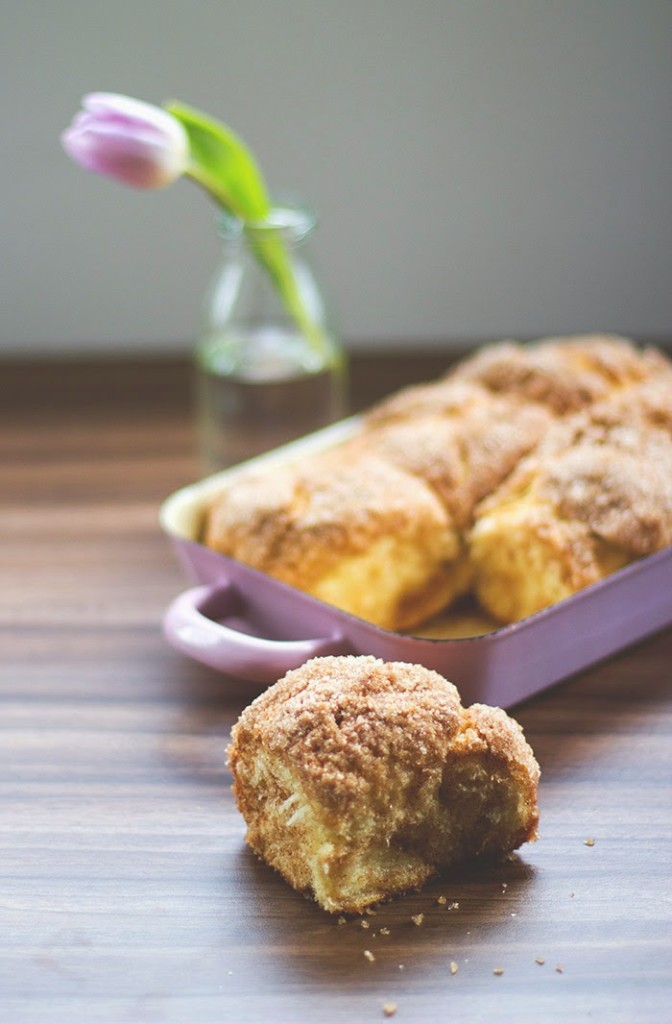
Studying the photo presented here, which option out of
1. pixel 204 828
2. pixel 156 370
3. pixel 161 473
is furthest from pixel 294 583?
pixel 156 370

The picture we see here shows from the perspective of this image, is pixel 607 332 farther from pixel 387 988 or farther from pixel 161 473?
pixel 387 988

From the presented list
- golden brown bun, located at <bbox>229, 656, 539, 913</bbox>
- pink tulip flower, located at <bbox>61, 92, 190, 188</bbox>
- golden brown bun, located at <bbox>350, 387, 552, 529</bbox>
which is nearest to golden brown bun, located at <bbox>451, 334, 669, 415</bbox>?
golden brown bun, located at <bbox>350, 387, 552, 529</bbox>

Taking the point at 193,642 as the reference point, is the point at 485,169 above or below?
above

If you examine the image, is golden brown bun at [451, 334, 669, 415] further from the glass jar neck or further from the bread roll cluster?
the glass jar neck

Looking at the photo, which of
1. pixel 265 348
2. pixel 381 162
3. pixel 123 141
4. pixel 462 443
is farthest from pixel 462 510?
pixel 381 162

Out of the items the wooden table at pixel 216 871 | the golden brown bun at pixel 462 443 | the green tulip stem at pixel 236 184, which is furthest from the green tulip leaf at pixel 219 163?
the wooden table at pixel 216 871

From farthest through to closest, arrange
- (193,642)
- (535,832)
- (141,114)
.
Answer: (141,114), (193,642), (535,832)

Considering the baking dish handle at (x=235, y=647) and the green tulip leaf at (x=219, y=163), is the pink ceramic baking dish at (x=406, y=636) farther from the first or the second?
the green tulip leaf at (x=219, y=163)

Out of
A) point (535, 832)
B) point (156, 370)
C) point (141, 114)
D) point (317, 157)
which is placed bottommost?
point (156, 370)
